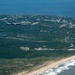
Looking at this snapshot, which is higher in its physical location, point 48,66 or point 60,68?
point 48,66

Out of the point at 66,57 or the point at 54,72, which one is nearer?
the point at 54,72

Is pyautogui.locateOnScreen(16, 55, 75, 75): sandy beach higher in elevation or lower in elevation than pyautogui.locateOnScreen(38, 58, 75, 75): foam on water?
higher

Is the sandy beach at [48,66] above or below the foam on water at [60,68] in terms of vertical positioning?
above

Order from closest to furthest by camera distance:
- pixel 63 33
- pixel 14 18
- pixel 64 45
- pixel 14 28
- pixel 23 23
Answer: pixel 64 45 < pixel 63 33 < pixel 14 28 < pixel 23 23 < pixel 14 18

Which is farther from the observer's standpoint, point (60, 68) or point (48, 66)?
point (48, 66)

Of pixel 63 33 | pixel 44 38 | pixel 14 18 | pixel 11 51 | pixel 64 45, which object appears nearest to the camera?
pixel 11 51

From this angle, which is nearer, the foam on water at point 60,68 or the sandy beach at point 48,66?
the sandy beach at point 48,66

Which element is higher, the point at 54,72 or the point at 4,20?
the point at 4,20

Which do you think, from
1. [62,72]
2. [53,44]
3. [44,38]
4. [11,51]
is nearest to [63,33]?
[44,38]

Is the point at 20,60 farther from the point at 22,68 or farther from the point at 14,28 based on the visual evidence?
the point at 14,28

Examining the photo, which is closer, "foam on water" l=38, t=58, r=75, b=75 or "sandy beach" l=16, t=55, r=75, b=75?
"sandy beach" l=16, t=55, r=75, b=75
